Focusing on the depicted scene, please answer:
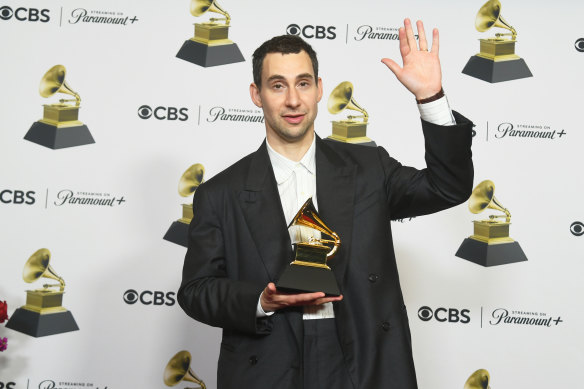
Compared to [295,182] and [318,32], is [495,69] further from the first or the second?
[295,182]

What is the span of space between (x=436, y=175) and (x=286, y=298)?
579mm

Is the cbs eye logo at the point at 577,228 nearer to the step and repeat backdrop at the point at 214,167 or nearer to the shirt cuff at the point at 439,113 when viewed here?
the step and repeat backdrop at the point at 214,167

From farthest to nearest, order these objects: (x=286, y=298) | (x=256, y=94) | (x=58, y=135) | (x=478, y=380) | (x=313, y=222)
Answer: (x=58, y=135) → (x=478, y=380) → (x=256, y=94) → (x=313, y=222) → (x=286, y=298)

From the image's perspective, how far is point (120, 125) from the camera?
3.87 meters

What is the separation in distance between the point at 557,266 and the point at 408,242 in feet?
2.65

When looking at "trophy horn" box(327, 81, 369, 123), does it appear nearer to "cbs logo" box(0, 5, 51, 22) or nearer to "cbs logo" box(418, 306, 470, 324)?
"cbs logo" box(418, 306, 470, 324)

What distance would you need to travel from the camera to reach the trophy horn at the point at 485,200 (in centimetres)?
382

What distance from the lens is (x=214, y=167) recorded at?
3.86 metres

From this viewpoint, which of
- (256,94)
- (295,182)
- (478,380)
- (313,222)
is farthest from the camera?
(478,380)

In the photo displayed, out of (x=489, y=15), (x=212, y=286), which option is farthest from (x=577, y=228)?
(x=212, y=286)

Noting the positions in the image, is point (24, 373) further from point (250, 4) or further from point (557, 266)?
point (557, 266)

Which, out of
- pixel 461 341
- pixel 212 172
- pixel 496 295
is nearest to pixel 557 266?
pixel 496 295

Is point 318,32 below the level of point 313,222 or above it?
above

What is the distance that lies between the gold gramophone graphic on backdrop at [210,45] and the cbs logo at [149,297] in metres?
1.28
